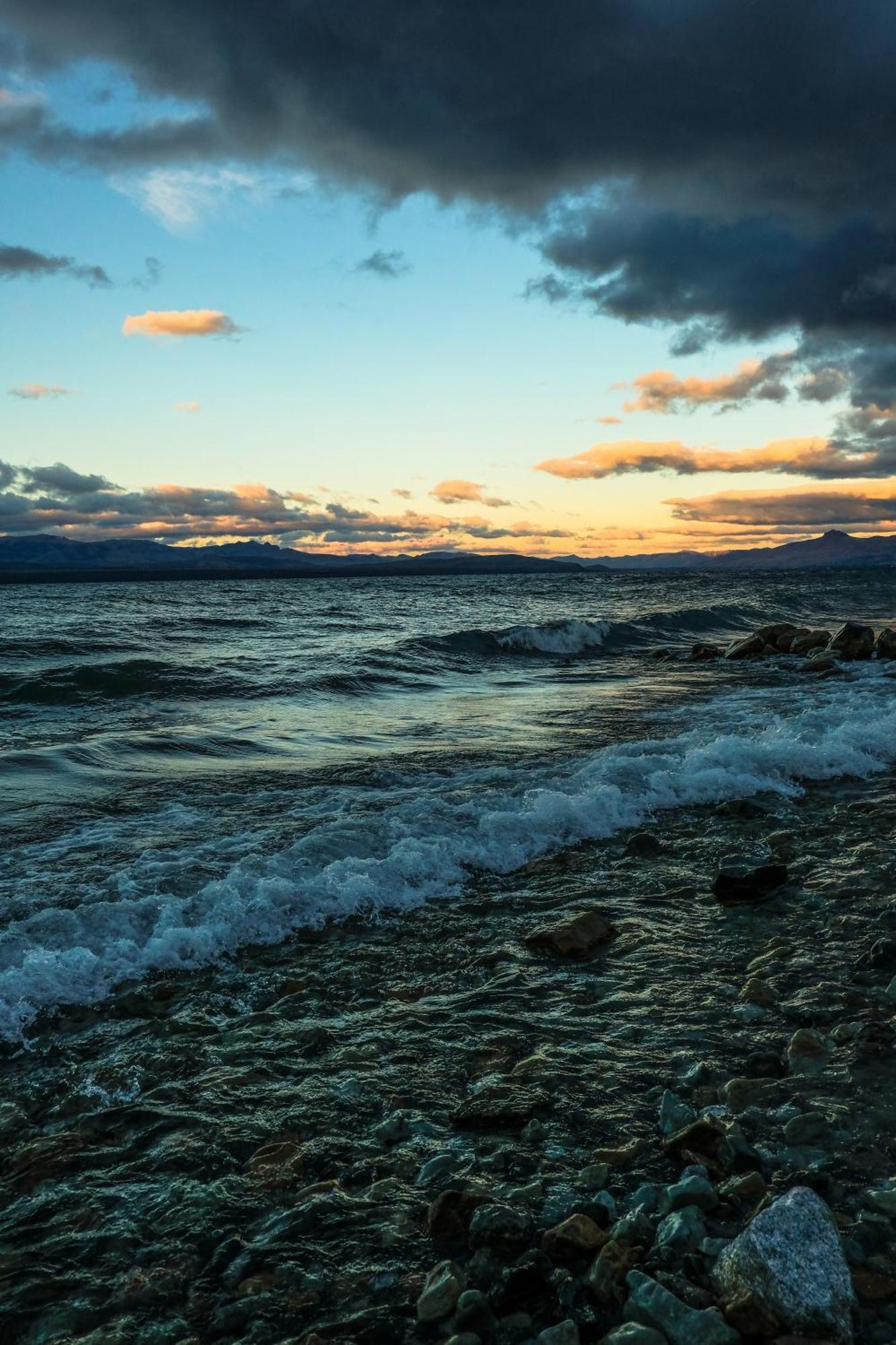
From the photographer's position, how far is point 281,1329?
2604 millimetres

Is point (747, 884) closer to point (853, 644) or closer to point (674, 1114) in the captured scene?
point (674, 1114)

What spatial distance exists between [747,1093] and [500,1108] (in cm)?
117

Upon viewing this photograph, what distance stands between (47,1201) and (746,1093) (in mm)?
3080

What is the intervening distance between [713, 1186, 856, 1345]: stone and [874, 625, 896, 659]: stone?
2428 centimetres

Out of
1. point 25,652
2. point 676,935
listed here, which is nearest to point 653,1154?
point 676,935

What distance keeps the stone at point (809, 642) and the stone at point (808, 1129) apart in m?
24.0

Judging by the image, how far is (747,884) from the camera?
6.14 m

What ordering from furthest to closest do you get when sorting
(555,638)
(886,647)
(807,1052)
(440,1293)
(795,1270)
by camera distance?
(555,638) < (886,647) < (807,1052) < (440,1293) < (795,1270)

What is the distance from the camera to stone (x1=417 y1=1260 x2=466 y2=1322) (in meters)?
2.61

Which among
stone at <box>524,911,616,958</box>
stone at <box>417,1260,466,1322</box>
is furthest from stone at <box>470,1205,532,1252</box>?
stone at <box>524,911,616,958</box>

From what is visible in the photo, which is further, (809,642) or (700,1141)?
(809,642)

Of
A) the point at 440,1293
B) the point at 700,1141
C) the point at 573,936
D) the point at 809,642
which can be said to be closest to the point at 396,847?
the point at 573,936

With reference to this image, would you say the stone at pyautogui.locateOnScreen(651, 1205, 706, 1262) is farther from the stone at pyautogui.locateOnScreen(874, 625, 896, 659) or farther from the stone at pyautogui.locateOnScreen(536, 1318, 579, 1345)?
the stone at pyautogui.locateOnScreen(874, 625, 896, 659)

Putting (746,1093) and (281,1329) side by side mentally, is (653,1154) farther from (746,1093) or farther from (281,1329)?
(281,1329)
